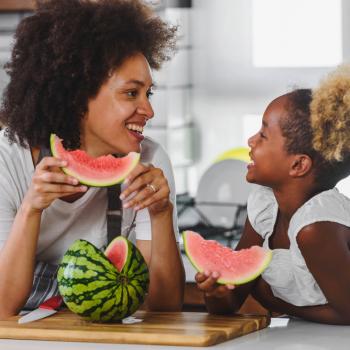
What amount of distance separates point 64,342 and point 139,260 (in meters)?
0.22

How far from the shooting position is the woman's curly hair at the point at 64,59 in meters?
2.28

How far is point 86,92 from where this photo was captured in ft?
7.56

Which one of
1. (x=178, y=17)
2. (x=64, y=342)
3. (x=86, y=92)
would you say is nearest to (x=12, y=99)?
(x=86, y=92)

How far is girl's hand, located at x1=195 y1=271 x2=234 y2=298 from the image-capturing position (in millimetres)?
1894

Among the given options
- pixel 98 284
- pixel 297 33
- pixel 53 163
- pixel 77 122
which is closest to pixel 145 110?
pixel 77 122

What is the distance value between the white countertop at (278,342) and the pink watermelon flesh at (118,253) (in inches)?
7.3

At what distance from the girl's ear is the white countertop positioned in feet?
0.92

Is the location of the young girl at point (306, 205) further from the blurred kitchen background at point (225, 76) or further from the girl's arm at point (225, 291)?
the blurred kitchen background at point (225, 76)

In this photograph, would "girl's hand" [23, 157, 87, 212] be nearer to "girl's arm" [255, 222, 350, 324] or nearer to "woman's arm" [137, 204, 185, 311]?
"woman's arm" [137, 204, 185, 311]

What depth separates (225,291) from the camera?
76.3 inches

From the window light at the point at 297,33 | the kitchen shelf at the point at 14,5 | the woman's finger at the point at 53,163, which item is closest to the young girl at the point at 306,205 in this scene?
the woman's finger at the point at 53,163

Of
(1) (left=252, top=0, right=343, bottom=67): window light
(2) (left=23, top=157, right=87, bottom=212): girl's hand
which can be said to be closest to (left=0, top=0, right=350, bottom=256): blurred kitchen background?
(1) (left=252, top=0, right=343, bottom=67): window light

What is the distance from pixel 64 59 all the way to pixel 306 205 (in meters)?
0.68

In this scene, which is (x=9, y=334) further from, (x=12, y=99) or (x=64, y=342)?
(x=12, y=99)
